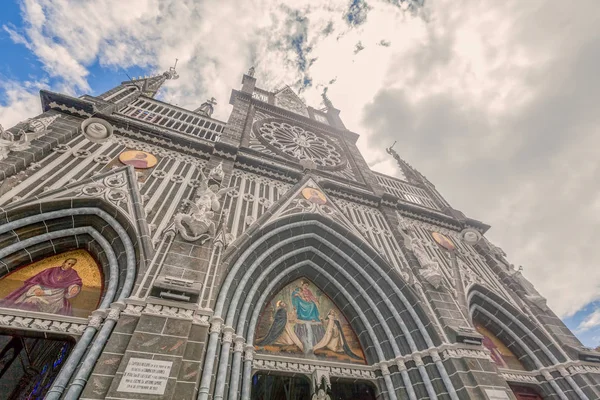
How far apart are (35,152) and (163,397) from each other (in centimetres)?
672

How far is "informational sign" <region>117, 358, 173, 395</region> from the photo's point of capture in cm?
380

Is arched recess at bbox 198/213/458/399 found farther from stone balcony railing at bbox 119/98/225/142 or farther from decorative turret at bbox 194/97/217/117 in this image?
decorative turret at bbox 194/97/217/117

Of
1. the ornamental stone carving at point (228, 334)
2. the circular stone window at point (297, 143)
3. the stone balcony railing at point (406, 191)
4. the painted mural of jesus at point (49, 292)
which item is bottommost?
the ornamental stone carving at point (228, 334)

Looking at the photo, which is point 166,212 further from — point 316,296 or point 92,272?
point 316,296

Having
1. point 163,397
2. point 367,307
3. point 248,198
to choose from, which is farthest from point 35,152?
point 367,307

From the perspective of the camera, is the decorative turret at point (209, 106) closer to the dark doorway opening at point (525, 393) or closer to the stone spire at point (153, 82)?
the stone spire at point (153, 82)

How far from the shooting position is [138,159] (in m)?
8.59

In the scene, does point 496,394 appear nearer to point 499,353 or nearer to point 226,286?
point 499,353

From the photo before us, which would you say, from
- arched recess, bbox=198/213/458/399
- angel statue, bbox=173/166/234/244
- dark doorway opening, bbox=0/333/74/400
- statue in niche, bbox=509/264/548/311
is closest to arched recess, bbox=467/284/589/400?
statue in niche, bbox=509/264/548/311

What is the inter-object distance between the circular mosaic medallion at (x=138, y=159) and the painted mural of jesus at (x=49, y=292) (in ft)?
10.9

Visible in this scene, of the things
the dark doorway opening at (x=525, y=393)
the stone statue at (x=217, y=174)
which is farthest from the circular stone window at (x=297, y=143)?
the dark doorway opening at (x=525, y=393)

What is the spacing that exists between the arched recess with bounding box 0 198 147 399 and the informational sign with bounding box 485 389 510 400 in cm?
741

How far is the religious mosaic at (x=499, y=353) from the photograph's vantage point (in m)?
8.45

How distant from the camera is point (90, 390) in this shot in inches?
146
